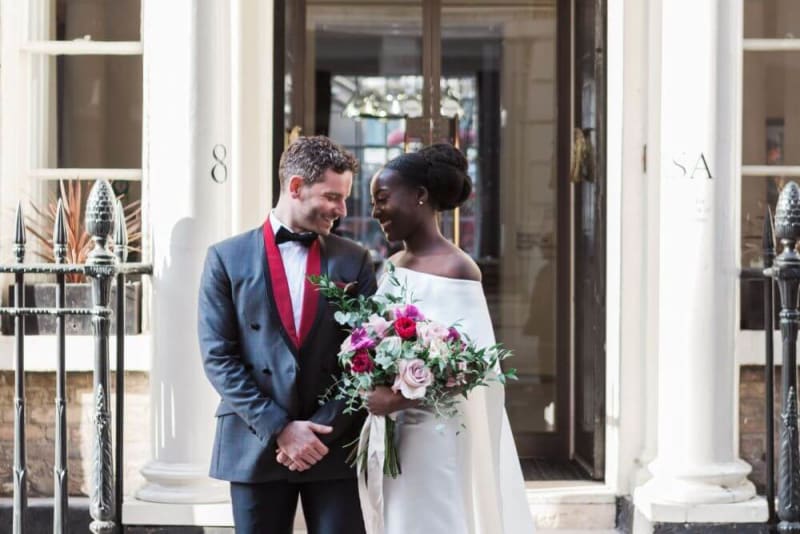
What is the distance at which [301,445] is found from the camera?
3.75m

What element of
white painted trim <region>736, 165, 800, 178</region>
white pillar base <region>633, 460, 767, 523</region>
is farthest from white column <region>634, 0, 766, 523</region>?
white painted trim <region>736, 165, 800, 178</region>

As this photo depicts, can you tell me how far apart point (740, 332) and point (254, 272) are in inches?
122

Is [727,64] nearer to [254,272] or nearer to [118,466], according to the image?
[254,272]

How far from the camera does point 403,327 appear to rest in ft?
12.1

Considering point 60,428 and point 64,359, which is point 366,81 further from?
point 60,428

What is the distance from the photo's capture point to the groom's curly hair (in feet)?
12.6

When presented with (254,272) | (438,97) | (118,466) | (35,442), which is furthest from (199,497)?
(438,97)

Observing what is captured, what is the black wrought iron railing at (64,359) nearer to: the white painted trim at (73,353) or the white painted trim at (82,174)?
the white painted trim at (73,353)

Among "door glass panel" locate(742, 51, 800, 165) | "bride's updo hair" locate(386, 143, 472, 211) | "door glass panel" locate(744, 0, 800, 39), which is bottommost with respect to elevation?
"bride's updo hair" locate(386, 143, 472, 211)

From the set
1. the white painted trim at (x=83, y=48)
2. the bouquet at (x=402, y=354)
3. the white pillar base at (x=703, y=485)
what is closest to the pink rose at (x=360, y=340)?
the bouquet at (x=402, y=354)

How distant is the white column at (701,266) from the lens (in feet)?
18.2

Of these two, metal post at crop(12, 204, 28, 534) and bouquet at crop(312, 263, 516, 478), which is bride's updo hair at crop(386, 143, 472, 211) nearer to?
bouquet at crop(312, 263, 516, 478)

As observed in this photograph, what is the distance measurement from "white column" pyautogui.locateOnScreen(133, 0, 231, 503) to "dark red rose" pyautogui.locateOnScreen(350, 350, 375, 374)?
1931mm

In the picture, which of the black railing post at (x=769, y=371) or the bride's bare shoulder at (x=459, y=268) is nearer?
the bride's bare shoulder at (x=459, y=268)
